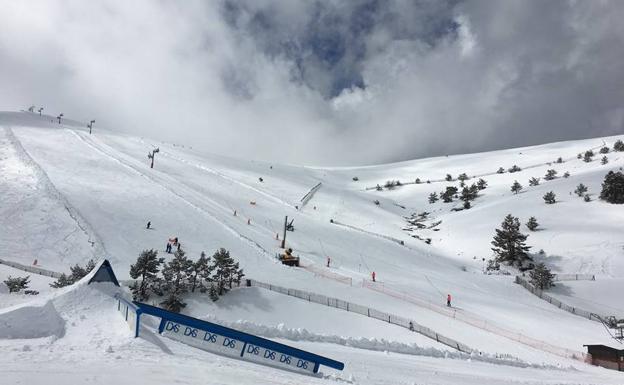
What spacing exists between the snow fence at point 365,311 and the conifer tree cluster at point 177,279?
206cm

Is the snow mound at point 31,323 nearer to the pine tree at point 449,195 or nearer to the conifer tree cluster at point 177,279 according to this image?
the conifer tree cluster at point 177,279

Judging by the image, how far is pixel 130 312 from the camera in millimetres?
10750

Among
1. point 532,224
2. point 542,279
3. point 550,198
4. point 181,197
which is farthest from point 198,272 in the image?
point 550,198

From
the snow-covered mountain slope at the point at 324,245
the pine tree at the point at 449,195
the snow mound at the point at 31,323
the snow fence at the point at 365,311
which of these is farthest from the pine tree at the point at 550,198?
the snow mound at the point at 31,323

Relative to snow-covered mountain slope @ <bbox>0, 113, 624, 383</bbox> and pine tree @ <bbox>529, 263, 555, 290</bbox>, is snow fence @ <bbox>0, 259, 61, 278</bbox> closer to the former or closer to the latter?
snow-covered mountain slope @ <bbox>0, 113, 624, 383</bbox>

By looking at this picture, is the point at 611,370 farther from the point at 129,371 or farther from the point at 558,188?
the point at 558,188

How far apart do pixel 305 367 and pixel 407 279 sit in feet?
94.5

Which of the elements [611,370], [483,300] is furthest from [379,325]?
[483,300]

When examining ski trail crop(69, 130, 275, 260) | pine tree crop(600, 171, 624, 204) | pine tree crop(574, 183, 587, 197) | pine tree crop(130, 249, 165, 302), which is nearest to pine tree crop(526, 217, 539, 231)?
pine tree crop(600, 171, 624, 204)

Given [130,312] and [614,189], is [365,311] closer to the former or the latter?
[130,312]

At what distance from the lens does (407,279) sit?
38.5 metres

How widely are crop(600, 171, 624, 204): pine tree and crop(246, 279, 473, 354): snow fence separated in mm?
55317

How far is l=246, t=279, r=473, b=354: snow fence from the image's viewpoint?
23531 millimetres

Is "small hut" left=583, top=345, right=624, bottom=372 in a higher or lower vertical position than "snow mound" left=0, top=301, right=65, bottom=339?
lower
